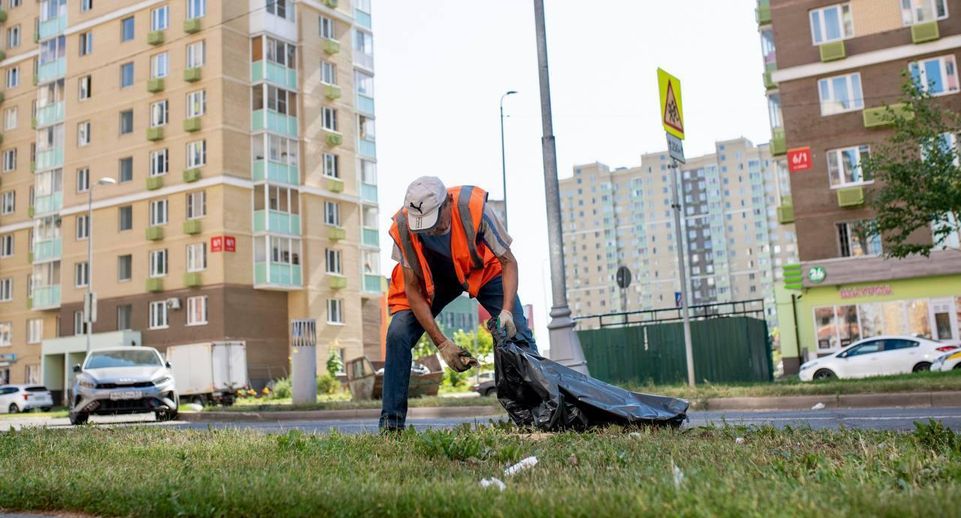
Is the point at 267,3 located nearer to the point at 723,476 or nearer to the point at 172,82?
the point at 172,82

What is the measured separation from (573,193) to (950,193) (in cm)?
10810

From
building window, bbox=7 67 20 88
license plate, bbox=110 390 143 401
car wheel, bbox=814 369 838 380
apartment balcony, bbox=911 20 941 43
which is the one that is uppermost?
building window, bbox=7 67 20 88

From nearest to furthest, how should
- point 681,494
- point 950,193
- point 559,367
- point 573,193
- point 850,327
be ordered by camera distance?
point 681,494
point 559,367
point 950,193
point 850,327
point 573,193

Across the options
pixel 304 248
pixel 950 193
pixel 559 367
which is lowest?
pixel 559 367

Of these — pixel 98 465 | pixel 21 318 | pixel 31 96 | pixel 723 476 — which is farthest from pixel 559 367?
pixel 31 96

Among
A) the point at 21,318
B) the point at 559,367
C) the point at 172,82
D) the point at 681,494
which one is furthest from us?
the point at 21,318

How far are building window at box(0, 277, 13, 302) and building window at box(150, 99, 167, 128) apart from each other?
16.1 metres

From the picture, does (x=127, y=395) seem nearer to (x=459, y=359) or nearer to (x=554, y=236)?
(x=554, y=236)

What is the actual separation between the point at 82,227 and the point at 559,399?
152 feet

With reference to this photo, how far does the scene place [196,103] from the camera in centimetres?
4359

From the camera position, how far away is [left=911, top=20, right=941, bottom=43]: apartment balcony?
34375 mm

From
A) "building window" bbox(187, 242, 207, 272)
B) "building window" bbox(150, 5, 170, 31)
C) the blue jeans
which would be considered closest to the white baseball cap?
the blue jeans

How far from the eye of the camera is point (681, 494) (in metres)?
2.99

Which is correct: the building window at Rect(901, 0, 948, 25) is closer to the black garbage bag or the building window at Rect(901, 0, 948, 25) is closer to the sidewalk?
the sidewalk
